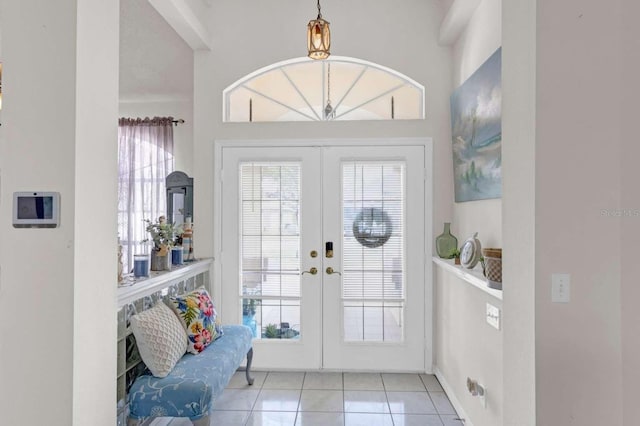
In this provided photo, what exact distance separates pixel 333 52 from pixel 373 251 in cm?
181

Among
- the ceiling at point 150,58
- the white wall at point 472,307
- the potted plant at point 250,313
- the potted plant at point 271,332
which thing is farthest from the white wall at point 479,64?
the ceiling at point 150,58

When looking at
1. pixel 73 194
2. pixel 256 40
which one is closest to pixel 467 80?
pixel 256 40

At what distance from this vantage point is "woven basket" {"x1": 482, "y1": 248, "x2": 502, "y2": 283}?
1.95 metres

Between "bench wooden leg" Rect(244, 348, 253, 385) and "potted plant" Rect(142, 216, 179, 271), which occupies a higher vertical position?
"potted plant" Rect(142, 216, 179, 271)

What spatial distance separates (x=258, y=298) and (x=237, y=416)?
1.04 m

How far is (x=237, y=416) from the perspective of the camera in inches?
109

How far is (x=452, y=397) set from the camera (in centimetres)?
295

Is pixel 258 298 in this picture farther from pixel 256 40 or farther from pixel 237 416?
pixel 256 40

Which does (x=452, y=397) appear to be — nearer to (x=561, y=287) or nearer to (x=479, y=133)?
(x=561, y=287)

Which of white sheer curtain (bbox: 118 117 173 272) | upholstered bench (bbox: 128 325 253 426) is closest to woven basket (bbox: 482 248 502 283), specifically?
upholstered bench (bbox: 128 325 253 426)

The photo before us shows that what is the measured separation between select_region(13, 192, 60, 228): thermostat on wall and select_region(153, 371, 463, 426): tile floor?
1692 millimetres

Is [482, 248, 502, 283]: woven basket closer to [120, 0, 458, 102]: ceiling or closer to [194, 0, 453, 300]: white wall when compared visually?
[194, 0, 453, 300]: white wall

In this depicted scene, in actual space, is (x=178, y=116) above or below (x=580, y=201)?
above

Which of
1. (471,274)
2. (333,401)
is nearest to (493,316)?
(471,274)
